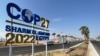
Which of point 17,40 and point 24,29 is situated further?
point 24,29

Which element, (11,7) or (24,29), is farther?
(24,29)

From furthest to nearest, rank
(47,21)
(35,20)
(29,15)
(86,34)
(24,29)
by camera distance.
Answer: (86,34) < (47,21) < (35,20) < (29,15) < (24,29)

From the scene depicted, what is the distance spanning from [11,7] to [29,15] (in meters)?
2.27

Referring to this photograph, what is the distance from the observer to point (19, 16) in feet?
33.5

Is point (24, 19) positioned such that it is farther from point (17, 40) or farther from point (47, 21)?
point (47, 21)

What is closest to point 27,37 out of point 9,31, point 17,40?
point 17,40

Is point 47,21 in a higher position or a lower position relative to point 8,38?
higher

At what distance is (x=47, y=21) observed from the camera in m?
15.3

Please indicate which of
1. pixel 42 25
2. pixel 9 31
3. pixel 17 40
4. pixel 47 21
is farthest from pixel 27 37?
pixel 47 21

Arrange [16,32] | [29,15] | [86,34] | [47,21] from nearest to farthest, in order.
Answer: [16,32] < [29,15] < [47,21] < [86,34]

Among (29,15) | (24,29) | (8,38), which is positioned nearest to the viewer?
(8,38)

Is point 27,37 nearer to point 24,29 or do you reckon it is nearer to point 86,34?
point 24,29

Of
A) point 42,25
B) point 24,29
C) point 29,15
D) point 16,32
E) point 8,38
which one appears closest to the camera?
point 8,38

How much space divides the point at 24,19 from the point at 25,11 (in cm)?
53
